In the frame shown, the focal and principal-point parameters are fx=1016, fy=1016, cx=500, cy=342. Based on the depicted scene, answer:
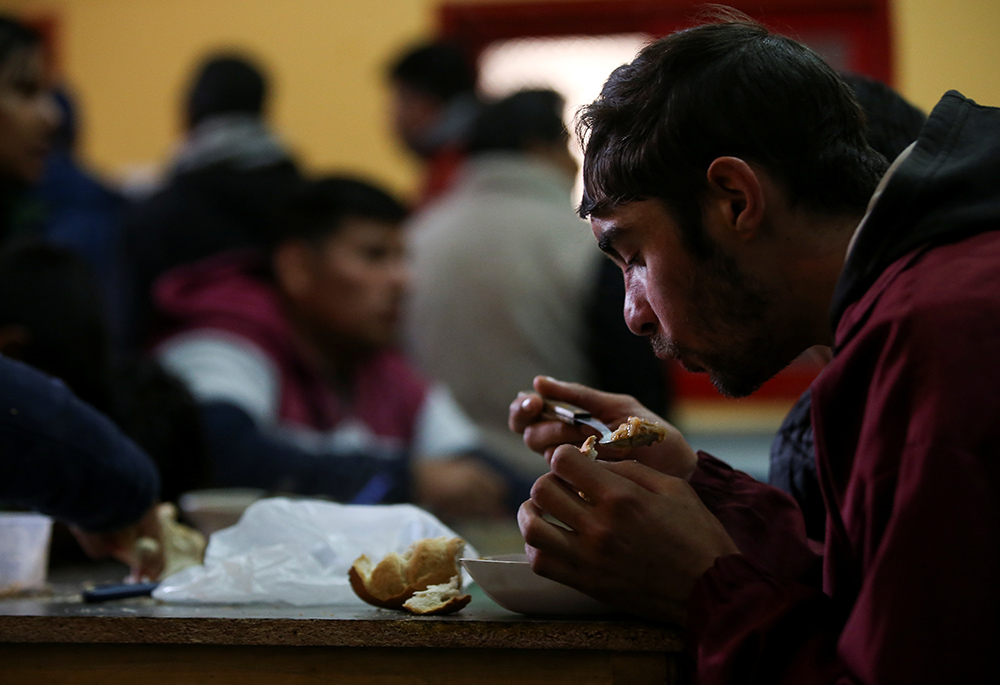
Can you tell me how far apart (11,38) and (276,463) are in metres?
1.10

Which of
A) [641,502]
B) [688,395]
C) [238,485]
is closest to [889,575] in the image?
[641,502]

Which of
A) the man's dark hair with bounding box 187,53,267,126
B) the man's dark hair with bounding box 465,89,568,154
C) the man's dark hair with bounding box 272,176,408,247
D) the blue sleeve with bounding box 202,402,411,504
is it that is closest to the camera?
the blue sleeve with bounding box 202,402,411,504

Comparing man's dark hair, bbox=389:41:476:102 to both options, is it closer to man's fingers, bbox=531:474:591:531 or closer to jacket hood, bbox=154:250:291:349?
jacket hood, bbox=154:250:291:349

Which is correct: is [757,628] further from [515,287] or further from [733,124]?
[515,287]

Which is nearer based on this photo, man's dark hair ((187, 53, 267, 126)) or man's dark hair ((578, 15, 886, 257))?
man's dark hair ((578, 15, 886, 257))

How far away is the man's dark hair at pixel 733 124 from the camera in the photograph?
0.92m

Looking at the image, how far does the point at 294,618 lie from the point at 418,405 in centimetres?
173

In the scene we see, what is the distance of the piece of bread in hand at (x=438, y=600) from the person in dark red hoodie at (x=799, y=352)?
93mm

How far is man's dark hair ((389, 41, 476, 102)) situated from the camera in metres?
3.55

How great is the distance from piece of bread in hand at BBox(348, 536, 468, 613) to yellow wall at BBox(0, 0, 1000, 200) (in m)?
3.43

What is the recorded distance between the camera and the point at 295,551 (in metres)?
1.10

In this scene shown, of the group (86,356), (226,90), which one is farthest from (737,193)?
(226,90)

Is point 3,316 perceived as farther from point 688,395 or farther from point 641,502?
point 688,395

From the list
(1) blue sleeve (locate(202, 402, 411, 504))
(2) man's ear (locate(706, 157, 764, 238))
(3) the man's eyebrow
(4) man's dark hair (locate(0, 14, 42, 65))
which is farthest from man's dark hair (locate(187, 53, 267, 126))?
(2) man's ear (locate(706, 157, 764, 238))
